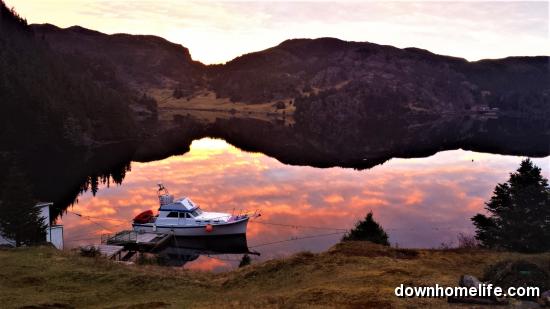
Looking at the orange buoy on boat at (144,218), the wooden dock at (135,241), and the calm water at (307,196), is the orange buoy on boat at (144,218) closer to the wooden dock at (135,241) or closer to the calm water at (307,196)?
Answer: the calm water at (307,196)

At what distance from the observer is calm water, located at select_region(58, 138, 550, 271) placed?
5106cm

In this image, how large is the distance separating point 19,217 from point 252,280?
66.5 feet

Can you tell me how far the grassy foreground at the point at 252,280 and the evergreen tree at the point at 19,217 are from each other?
22.5 feet

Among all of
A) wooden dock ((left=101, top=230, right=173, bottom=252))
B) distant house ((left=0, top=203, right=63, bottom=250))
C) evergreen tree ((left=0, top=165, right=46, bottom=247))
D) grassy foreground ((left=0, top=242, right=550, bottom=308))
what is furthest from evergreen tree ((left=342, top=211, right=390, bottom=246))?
distant house ((left=0, top=203, right=63, bottom=250))

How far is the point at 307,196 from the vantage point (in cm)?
7006

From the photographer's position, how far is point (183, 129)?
188 meters

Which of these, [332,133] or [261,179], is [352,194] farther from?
[332,133]

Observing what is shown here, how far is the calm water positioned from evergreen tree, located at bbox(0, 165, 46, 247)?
1269 cm

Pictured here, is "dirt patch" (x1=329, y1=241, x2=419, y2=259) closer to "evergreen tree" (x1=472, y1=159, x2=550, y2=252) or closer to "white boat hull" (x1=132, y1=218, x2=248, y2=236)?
"evergreen tree" (x1=472, y1=159, x2=550, y2=252)

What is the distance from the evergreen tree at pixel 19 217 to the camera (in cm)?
3344

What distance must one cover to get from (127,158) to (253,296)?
9125 cm

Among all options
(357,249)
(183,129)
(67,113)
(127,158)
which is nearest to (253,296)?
(357,249)

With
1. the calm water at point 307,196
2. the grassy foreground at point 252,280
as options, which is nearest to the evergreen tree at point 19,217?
the grassy foreground at point 252,280

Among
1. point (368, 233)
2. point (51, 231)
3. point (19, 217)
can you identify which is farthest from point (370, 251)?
point (51, 231)
